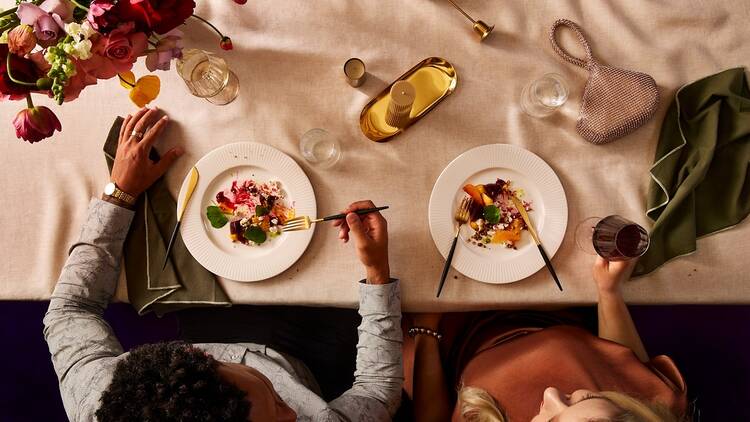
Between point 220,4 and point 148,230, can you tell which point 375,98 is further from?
point 148,230

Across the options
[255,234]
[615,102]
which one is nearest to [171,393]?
[255,234]

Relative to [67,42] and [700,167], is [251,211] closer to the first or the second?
[67,42]

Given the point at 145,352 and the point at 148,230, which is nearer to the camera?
the point at 145,352

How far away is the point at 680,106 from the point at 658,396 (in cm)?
65

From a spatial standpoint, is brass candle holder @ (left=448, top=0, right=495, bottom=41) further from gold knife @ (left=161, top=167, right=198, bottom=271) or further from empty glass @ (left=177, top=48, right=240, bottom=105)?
gold knife @ (left=161, top=167, right=198, bottom=271)

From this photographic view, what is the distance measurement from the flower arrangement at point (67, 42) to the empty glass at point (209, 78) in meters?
0.21

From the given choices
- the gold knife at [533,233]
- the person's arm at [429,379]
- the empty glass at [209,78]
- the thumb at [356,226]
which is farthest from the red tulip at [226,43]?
the person's arm at [429,379]

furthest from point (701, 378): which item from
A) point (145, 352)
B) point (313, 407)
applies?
point (145, 352)

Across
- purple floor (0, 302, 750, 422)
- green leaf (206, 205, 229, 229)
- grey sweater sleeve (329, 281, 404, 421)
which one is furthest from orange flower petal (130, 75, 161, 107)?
purple floor (0, 302, 750, 422)

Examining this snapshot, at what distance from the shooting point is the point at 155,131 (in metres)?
1.10

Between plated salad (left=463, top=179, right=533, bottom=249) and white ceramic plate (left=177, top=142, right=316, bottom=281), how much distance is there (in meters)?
0.37

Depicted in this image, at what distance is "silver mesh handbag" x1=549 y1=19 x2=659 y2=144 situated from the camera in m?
1.04

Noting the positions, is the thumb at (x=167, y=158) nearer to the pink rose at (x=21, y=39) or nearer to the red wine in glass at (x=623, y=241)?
the pink rose at (x=21, y=39)

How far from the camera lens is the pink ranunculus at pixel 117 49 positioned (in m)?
0.81
